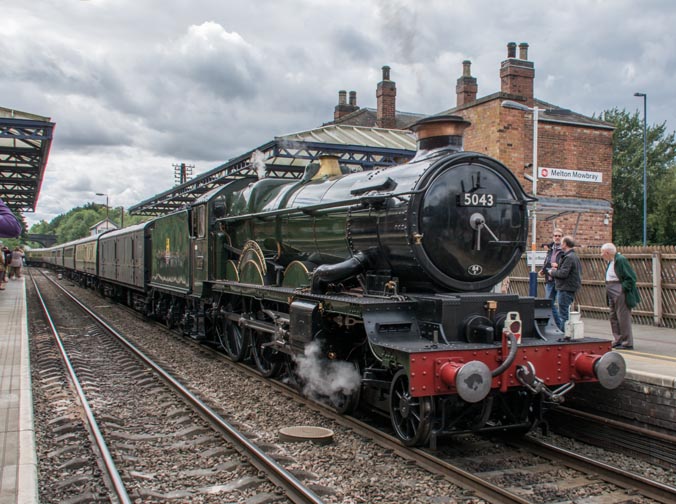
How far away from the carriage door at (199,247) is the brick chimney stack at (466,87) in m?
17.9

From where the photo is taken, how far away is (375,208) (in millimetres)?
6293

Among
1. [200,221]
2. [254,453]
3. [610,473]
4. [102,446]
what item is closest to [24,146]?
[200,221]

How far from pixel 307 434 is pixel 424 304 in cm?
169

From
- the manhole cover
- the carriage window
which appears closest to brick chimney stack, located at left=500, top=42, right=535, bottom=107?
the carriage window

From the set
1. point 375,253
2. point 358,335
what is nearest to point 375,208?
point 375,253

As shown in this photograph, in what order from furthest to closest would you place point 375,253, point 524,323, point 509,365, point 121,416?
point 121,416 < point 375,253 < point 524,323 < point 509,365

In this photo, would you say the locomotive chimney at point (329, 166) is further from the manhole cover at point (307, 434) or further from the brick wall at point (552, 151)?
the brick wall at point (552, 151)

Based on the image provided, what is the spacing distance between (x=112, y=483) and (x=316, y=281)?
A: 287 cm

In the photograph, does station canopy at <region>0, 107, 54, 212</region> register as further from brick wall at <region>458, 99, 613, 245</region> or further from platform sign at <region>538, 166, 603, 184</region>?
platform sign at <region>538, 166, 603, 184</region>

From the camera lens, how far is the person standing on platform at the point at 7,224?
18.6 feet

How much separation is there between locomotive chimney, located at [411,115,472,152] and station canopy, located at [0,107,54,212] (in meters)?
11.6

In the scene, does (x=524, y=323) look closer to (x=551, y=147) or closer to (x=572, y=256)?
(x=572, y=256)

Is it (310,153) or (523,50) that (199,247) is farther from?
(523,50)

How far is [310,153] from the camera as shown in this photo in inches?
725
